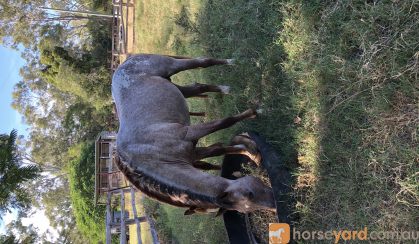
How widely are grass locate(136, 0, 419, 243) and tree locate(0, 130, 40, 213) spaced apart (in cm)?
332

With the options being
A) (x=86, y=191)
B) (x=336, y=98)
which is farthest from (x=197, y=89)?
(x=86, y=191)

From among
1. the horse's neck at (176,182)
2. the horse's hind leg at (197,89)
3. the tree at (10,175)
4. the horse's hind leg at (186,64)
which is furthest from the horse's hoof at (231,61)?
the tree at (10,175)

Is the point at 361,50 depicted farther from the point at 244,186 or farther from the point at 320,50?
the point at 244,186

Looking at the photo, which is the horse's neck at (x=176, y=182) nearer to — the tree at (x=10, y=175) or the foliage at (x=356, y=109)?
the foliage at (x=356, y=109)

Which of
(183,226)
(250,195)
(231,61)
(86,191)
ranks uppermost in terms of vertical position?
(231,61)

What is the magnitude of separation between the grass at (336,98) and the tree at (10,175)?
10.9 ft

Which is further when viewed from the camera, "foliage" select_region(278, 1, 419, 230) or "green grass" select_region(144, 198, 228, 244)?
"green grass" select_region(144, 198, 228, 244)

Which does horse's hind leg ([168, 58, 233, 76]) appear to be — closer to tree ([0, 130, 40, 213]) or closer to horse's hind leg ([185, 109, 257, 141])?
horse's hind leg ([185, 109, 257, 141])

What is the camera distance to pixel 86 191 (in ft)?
68.6

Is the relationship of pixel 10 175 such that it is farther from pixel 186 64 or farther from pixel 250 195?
pixel 250 195

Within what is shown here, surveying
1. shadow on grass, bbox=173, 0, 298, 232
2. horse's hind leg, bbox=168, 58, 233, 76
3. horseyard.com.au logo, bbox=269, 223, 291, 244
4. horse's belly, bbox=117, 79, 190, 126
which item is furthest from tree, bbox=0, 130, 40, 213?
horseyard.com.au logo, bbox=269, 223, 291, 244

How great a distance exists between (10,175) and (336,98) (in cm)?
462

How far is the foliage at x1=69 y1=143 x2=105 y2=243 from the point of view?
20.7m

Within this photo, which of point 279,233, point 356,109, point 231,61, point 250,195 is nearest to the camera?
point 250,195
